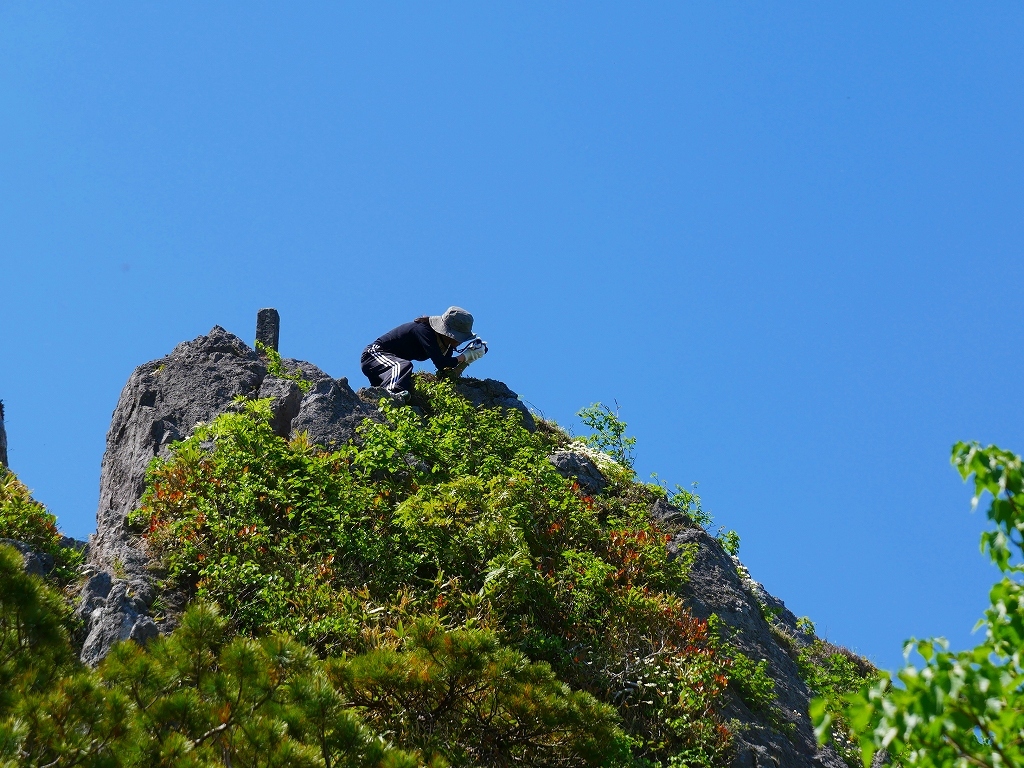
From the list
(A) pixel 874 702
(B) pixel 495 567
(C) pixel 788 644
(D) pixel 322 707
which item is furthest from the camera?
(C) pixel 788 644

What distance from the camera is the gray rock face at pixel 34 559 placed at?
10516mm

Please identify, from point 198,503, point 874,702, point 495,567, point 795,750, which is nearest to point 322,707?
point 874,702

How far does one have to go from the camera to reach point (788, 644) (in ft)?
51.4

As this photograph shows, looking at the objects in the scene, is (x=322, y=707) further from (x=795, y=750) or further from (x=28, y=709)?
(x=795, y=750)

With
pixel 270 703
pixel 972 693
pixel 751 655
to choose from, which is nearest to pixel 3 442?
pixel 270 703

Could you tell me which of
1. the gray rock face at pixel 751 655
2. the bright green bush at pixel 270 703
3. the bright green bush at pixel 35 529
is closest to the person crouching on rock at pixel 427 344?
the gray rock face at pixel 751 655

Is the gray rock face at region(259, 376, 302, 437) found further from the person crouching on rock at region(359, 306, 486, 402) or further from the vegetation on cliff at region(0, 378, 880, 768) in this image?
the person crouching on rock at region(359, 306, 486, 402)

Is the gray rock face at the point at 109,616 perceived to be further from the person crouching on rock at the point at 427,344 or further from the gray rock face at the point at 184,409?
the person crouching on rock at the point at 427,344

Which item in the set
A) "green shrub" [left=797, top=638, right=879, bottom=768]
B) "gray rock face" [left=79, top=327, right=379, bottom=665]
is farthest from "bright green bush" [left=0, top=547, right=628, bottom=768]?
"green shrub" [left=797, top=638, right=879, bottom=768]

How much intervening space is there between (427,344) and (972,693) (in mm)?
12984

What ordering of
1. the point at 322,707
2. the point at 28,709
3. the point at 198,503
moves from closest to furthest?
1. the point at 28,709
2. the point at 322,707
3. the point at 198,503

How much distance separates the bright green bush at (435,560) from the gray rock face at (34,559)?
1.12 metres

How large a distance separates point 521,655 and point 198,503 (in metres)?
4.91

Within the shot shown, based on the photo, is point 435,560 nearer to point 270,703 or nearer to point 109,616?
point 109,616
